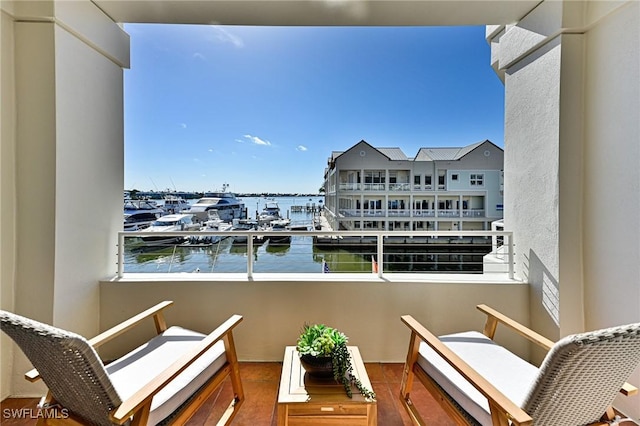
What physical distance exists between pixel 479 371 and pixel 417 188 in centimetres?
340

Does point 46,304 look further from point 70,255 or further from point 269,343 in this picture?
point 269,343

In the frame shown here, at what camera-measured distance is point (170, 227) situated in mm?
2953

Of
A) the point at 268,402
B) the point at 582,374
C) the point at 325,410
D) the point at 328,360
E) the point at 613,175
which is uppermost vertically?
the point at 613,175

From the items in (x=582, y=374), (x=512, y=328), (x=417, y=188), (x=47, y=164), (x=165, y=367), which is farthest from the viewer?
(x=417, y=188)

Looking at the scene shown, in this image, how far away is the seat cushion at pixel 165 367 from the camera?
1239mm

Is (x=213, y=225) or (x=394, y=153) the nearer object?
(x=213, y=225)

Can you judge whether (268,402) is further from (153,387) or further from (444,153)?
(444,153)

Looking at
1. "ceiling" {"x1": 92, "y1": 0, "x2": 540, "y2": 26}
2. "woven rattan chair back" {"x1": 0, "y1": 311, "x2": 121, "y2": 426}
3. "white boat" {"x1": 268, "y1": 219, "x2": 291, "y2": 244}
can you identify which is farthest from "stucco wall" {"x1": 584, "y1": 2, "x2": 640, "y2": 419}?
"woven rattan chair back" {"x1": 0, "y1": 311, "x2": 121, "y2": 426}

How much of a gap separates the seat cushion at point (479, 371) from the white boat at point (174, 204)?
3352 mm

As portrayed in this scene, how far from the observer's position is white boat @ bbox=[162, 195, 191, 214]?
3.50 meters

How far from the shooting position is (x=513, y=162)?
2.46 m

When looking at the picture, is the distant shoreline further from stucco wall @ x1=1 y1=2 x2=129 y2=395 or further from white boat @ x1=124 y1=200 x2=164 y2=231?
stucco wall @ x1=1 y1=2 x2=129 y2=395

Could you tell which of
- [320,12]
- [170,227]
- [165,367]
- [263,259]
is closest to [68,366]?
[165,367]

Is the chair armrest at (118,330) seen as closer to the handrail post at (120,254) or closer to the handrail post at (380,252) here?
the handrail post at (120,254)
